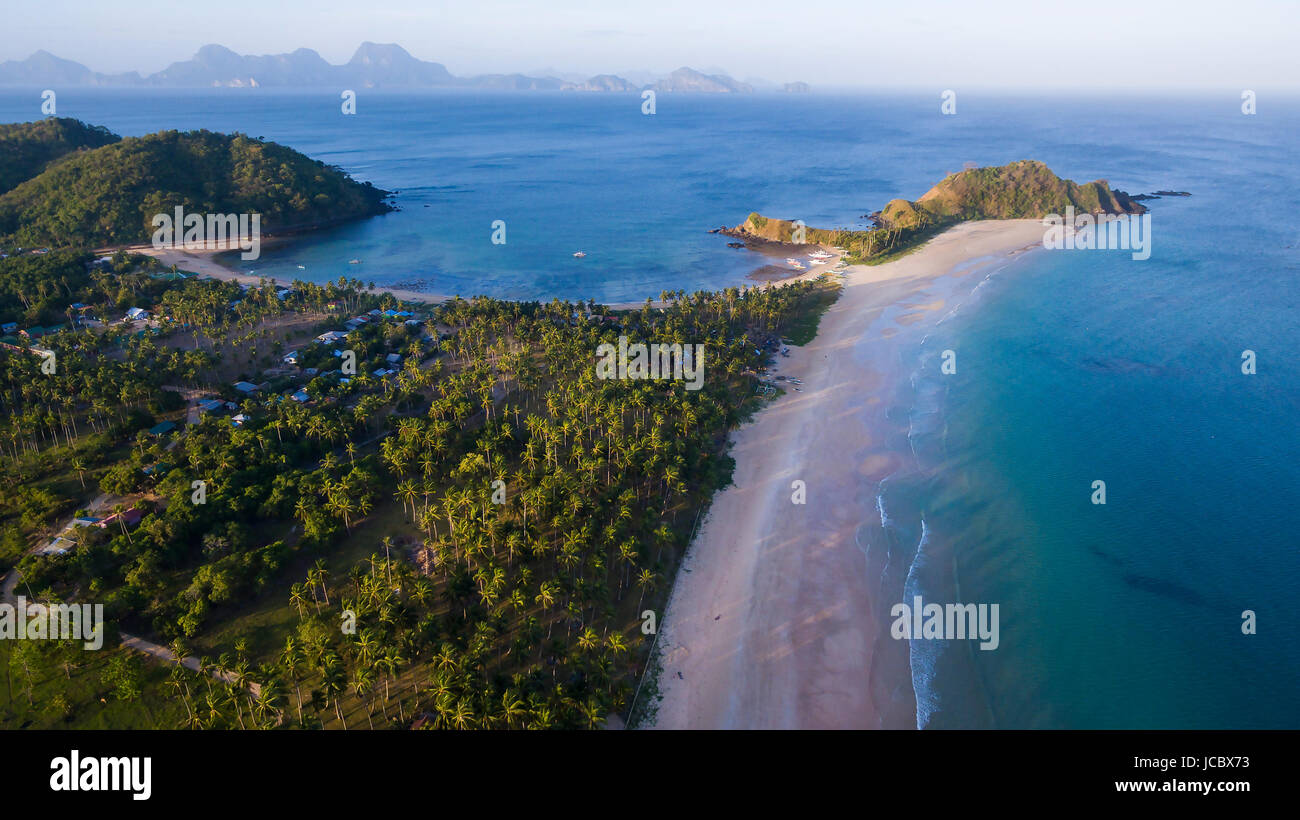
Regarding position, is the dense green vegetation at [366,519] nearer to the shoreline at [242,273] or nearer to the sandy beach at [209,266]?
the shoreline at [242,273]

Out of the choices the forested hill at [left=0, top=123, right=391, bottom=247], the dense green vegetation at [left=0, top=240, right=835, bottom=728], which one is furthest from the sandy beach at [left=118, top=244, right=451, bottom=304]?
the dense green vegetation at [left=0, top=240, right=835, bottom=728]

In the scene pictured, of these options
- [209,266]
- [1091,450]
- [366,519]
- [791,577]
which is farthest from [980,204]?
[209,266]

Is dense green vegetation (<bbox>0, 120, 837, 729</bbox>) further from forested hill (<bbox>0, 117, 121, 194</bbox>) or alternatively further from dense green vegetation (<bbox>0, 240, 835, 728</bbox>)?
forested hill (<bbox>0, 117, 121, 194</bbox>)

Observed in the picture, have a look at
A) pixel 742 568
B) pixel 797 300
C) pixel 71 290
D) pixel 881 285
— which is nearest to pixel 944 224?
pixel 881 285

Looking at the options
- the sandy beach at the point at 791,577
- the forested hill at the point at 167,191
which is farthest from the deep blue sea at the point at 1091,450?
the forested hill at the point at 167,191

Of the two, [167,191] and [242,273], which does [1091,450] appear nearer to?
[242,273]

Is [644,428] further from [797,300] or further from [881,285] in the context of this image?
[881,285]
